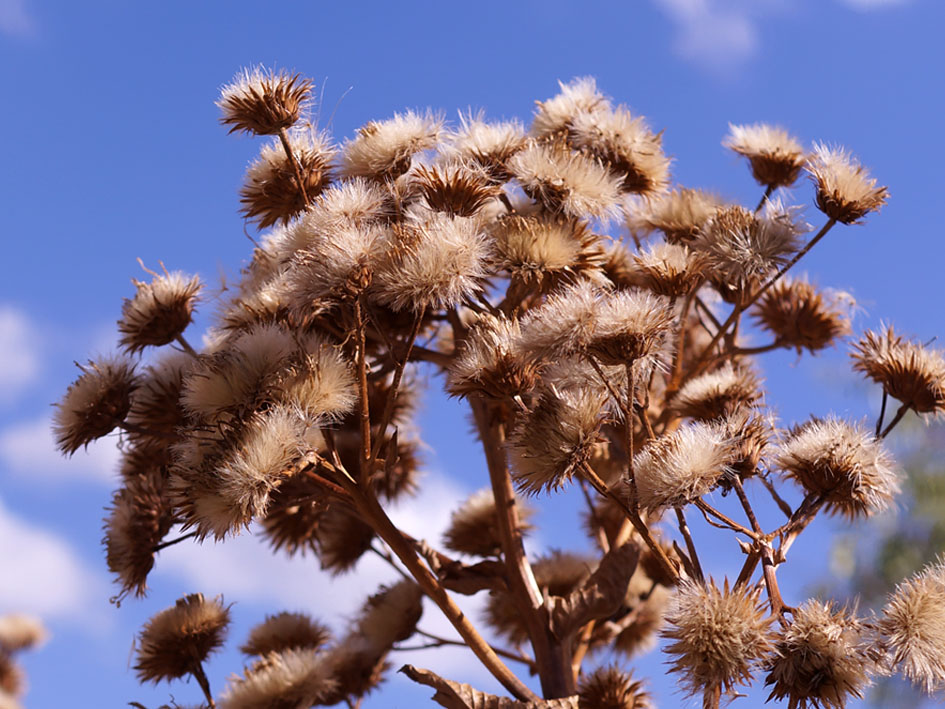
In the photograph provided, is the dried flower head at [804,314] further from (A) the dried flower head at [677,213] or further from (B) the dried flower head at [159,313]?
(B) the dried flower head at [159,313]

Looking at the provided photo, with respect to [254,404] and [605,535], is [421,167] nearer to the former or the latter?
[254,404]

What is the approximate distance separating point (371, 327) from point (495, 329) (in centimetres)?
37

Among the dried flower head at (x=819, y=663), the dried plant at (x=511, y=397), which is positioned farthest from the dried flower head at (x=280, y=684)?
the dried flower head at (x=819, y=663)

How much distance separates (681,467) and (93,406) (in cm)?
114

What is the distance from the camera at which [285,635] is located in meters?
2.64

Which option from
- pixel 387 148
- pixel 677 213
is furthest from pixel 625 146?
pixel 387 148

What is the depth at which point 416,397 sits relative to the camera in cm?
273

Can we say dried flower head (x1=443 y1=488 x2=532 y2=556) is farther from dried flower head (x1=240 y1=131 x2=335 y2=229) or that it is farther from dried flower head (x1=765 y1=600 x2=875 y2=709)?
dried flower head (x1=765 y1=600 x2=875 y2=709)

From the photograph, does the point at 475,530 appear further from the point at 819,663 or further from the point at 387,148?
the point at 819,663

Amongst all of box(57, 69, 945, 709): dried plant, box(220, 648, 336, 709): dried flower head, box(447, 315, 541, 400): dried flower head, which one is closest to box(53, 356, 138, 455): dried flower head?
box(57, 69, 945, 709): dried plant

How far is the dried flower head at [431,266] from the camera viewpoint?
1.91 metres

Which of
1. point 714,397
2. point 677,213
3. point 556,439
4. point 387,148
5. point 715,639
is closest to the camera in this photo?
point 715,639

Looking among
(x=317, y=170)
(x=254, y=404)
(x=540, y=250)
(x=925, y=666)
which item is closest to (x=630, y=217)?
(x=540, y=250)

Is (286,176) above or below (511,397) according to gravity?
above
